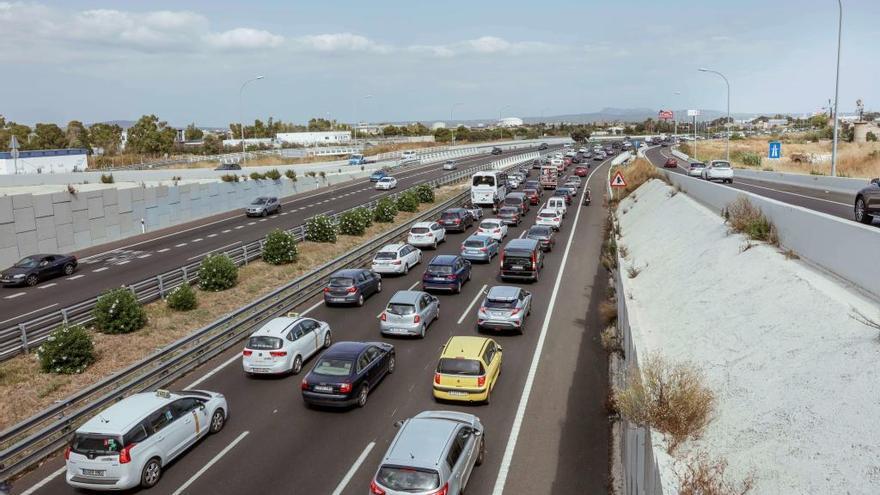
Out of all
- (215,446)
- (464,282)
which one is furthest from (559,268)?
(215,446)

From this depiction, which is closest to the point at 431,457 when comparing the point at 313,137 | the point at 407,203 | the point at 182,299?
the point at 182,299

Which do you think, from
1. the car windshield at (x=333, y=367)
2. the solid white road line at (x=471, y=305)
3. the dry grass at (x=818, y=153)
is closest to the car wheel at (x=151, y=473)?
the car windshield at (x=333, y=367)

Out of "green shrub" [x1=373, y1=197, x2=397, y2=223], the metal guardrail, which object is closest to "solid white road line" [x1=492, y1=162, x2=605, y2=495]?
the metal guardrail

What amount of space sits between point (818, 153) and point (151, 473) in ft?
316

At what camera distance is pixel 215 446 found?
1395 centimetres

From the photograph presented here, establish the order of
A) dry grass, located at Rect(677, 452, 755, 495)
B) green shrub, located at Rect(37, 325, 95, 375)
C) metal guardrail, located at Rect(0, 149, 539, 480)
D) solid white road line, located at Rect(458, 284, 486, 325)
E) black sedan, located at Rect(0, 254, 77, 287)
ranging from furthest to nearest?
black sedan, located at Rect(0, 254, 77, 287)
solid white road line, located at Rect(458, 284, 486, 325)
green shrub, located at Rect(37, 325, 95, 375)
metal guardrail, located at Rect(0, 149, 539, 480)
dry grass, located at Rect(677, 452, 755, 495)

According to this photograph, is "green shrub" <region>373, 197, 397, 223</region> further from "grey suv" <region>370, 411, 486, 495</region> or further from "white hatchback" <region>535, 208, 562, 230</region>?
"grey suv" <region>370, 411, 486, 495</region>

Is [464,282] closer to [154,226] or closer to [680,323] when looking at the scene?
[680,323]

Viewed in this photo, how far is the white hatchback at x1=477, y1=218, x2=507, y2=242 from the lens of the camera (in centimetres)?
3681

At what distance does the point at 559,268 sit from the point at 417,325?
490 inches

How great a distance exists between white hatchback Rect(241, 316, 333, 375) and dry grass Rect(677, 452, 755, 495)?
37.6 feet

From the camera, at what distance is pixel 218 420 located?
14648 mm

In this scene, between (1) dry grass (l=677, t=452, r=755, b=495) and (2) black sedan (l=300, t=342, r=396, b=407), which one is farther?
(2) black sedan (l=300, t=342, r=396, b=407)

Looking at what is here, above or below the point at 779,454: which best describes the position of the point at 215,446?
below
